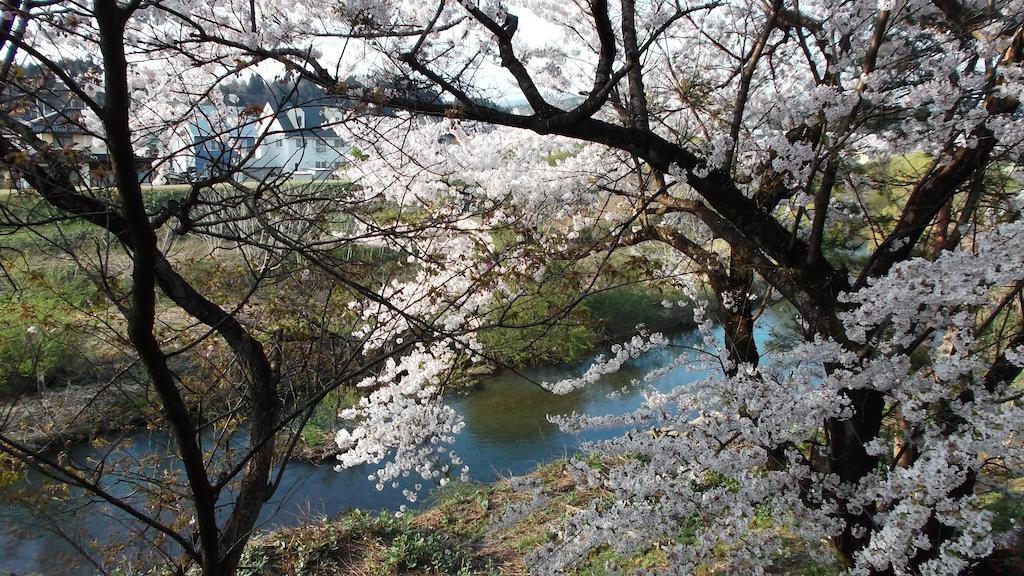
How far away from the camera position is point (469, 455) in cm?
745

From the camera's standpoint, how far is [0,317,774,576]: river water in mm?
5324

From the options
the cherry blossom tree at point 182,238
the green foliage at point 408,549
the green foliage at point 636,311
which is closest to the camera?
the cherry blossom tree at point 182,238

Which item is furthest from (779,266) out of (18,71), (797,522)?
(18,71)

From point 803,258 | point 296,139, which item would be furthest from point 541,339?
point 296,139

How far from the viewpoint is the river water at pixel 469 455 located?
5.32 meters

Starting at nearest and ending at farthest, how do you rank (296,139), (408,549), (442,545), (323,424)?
(296,139), (408,549), (442,545), (323,424)

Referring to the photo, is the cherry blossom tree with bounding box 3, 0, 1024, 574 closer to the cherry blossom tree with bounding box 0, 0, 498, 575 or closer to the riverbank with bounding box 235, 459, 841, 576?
the cherry blossom tree with bounding box 0, 0, 498, 575

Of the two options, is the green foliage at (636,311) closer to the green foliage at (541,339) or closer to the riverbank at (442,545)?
the green foliage at (541,339)

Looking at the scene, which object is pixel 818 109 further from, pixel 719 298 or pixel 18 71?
pixel 18 71

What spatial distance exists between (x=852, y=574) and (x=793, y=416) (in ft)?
2.25

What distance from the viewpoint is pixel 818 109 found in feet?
8.82

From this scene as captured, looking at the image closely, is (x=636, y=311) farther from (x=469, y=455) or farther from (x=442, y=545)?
(x=442, y=545)

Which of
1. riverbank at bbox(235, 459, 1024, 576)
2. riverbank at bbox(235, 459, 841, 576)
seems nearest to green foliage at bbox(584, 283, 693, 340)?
riverbank at bbox(235, 459, 1024, 576)

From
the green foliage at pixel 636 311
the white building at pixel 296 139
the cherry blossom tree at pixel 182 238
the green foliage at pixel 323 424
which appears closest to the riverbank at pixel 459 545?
the cherry blossom tree at pixel 182 238
